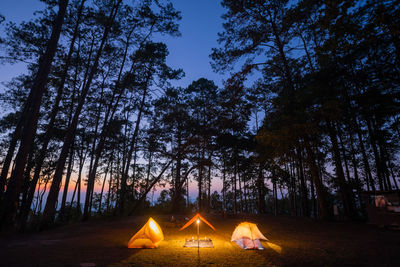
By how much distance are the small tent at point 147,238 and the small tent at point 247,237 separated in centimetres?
335

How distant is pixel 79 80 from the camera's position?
667 inches

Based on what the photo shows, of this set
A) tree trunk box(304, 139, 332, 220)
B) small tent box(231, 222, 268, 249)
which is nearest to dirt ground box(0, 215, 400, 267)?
small tent box(231, 222, 268, 249)

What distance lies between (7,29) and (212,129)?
681 inches

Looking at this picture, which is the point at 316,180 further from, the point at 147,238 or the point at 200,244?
the point at 147,238

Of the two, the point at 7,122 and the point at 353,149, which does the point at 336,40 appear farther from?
the point at 7,122

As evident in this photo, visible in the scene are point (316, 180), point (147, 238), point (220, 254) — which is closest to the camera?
point (220, 254)

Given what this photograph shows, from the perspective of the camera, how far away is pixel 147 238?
7586mm

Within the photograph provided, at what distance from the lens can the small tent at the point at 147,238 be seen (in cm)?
743

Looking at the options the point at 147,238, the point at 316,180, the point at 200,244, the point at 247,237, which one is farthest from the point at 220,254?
the point at 316,180

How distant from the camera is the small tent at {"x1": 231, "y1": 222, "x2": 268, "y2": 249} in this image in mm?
7409

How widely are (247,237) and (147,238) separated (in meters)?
4.04

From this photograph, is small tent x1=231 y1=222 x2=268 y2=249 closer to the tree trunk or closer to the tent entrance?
the tent entrance

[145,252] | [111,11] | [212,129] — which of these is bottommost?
[145,252]

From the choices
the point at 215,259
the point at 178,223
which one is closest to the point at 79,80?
the point at 178,223
